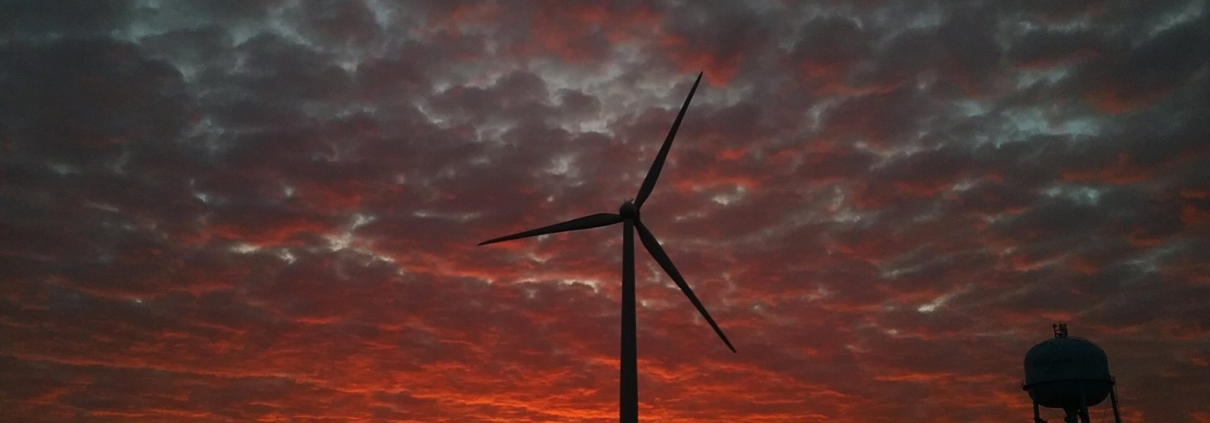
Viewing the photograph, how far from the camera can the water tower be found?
97938 millimetres

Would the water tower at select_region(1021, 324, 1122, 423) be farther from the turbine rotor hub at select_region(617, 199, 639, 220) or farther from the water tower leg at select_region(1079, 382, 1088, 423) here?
the turbine rotor hub at select_region(617, 199, 639, 220)

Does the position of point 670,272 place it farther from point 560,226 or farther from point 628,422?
point 628,422

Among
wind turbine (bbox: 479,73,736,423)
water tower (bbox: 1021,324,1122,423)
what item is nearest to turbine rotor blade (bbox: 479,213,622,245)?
wind turbine (bbox: 479,73,736,423)

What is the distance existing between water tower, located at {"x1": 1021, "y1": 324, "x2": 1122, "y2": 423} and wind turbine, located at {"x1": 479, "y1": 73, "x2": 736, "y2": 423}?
4341 cm

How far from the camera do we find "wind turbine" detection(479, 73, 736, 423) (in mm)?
64812

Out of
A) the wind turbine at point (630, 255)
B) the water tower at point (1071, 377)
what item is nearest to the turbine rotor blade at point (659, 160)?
the wind turbine at point (630, 255)

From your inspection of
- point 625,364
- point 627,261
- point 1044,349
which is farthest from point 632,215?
point 1044,349

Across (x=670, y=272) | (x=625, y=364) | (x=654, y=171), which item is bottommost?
(x=625, y=364)

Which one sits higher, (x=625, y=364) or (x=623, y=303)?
(x=623, y=303)

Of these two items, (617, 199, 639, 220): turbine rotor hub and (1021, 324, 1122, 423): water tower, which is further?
(1021, 324, 1122, 423): water tower

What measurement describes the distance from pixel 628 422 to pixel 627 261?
1218cm

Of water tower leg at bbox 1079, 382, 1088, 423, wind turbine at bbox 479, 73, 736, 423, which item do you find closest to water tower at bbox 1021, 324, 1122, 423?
water tower leg at bbox 1079, 382, 1088, 423

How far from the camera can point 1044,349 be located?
331 ft

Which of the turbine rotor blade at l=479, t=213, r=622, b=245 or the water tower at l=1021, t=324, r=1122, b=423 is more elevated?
the turbine rotor blade at l=479, t=213, r=622, b=245
